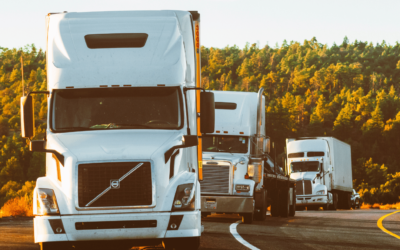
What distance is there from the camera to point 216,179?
1825 centimetres

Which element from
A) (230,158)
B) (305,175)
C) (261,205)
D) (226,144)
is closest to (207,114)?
(230,158)

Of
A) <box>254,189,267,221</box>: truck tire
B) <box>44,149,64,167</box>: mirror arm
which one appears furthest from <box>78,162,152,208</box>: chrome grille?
<box>254,189,267,221</box>: truck tire

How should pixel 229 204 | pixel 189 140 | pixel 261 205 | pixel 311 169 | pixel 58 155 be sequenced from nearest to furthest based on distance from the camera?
pixel 58 155 → pixel 189 140 → pixel 229 204 → pixel 261 205 → pixel 311 169

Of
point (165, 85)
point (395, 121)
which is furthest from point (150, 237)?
point (395, 121)

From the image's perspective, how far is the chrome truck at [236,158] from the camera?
1803 cm

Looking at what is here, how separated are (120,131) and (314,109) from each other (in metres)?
148

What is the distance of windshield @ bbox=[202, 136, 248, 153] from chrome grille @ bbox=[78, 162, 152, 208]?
1007 cm

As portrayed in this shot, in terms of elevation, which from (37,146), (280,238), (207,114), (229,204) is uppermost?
(207,114)

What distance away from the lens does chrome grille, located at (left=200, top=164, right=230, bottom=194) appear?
1812cm

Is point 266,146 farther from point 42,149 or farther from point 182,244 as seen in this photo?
point 42,149

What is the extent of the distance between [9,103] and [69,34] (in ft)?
447

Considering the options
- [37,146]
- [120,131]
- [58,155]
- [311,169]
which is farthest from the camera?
[311,169]

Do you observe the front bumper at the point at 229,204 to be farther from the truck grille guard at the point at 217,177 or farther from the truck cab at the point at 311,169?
the truck cab at the point at 311,169

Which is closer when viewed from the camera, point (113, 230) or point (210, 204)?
point (113, 230)
